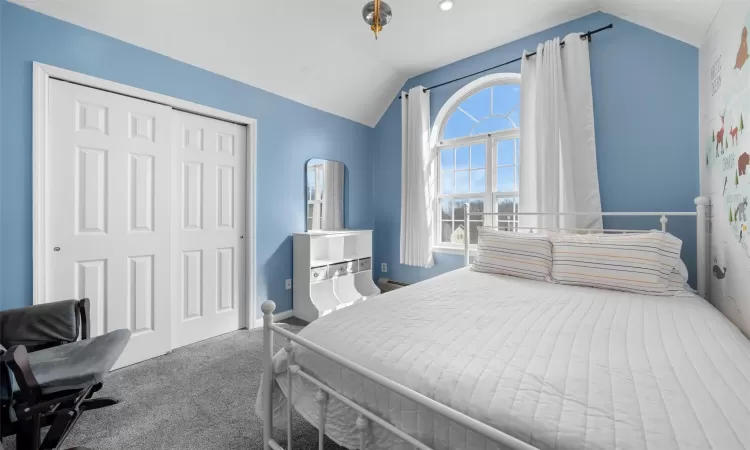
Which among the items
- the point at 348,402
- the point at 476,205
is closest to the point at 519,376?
the point at 348,402

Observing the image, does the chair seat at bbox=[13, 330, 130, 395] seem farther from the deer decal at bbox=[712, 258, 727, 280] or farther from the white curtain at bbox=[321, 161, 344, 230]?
the deer decal at bbox=[712, 258, 727, 280]

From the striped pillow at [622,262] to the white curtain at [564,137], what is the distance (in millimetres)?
633

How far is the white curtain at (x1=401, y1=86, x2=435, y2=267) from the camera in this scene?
339 centimetres

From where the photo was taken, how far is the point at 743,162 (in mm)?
1349

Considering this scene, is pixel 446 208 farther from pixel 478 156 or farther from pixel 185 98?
pixel 185 98

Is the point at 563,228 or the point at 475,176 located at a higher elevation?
the point at 475,176

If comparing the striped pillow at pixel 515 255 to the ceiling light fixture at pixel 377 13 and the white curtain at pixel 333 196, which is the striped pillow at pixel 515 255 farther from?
the white curtain at pixel 333 196

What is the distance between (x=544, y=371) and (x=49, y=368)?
6.54 feet

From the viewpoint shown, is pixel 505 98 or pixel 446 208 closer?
pixel 505 98

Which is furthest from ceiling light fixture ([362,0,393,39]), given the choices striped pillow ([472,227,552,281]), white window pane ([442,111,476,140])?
white window pane ([442,111,476,140])

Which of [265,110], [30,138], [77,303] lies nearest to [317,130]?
[265,110]

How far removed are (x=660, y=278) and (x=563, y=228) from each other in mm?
850

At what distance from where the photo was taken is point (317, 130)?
3363 millimetres

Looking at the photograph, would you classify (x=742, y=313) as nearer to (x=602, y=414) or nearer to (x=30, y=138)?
(x=602, y=414)
